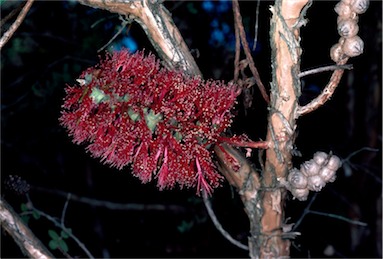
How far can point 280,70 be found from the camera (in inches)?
43.8

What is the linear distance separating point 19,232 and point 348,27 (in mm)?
896

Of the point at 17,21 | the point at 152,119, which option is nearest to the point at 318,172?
the point at 152,119

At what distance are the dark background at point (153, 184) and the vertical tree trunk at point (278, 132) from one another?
2.58 ft

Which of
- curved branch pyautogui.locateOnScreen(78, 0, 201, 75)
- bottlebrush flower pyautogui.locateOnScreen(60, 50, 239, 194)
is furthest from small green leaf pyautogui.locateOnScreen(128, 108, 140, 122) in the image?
curved branch pyautogui.locateOnScreen(78, 0, 201, 75)

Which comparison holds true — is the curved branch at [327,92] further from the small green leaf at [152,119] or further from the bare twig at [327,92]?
the small green leaf at [152,119]

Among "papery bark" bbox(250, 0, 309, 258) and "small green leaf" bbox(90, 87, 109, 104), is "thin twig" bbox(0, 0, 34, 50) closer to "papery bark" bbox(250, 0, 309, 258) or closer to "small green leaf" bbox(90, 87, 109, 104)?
"small green leaf" bbox(90, 87, 109, 104)

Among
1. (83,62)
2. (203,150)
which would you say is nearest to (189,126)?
(203,150)

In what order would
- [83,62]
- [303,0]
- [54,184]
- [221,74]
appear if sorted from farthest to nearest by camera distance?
[54,184] → [83,62] → [221,74] → [303,0]

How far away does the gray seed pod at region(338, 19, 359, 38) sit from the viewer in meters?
1.01

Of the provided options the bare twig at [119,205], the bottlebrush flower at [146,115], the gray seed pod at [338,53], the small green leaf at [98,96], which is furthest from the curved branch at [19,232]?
the bare twig at [119,205]

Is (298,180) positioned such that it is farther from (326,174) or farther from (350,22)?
(350,22)

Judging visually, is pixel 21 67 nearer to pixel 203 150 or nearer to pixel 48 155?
pixel 48 155

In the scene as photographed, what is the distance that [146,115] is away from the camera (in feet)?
3.41

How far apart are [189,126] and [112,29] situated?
4.18ft
